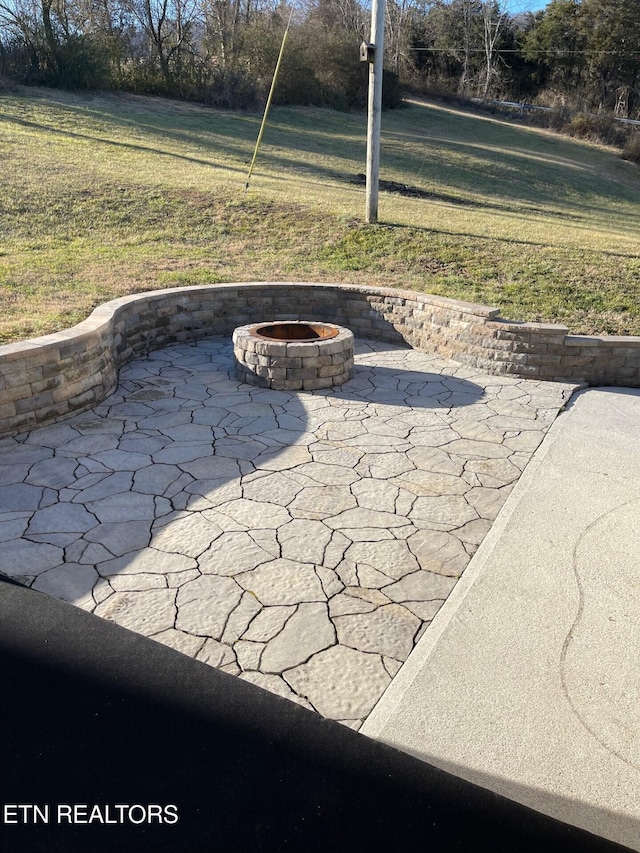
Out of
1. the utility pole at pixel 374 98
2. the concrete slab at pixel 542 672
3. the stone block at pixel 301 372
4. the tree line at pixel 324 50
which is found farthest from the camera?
Result: the tree line at pixel 324 50

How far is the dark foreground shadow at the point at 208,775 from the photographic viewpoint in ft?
6.07

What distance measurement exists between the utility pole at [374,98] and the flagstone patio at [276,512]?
5.02 metres

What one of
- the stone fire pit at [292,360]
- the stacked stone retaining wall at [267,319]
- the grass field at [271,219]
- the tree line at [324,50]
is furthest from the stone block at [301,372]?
the tree line at [324,50]

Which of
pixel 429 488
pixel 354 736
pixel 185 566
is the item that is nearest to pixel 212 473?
pixel 185 566

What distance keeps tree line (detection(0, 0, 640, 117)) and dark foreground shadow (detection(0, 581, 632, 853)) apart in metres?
21.9

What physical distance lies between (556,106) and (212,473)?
33.1 meters

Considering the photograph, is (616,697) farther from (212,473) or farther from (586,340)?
(586,340)

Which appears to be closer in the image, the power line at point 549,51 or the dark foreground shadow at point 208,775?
the dark foreground shadow at point 208,775

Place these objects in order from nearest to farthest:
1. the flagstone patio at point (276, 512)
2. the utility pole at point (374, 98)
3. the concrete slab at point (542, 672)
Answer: the concrete slab at point (542, 672)
the flagstone patio at point (276, 512)
the utility pole at point (374, 98)

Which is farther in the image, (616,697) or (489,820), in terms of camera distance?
(616,697)

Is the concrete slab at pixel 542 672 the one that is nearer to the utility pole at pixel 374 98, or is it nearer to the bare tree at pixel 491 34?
the utility pole at pixel 374 98

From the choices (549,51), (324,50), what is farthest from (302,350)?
(549,51)

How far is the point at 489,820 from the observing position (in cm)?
192

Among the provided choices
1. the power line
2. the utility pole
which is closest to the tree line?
the power line
